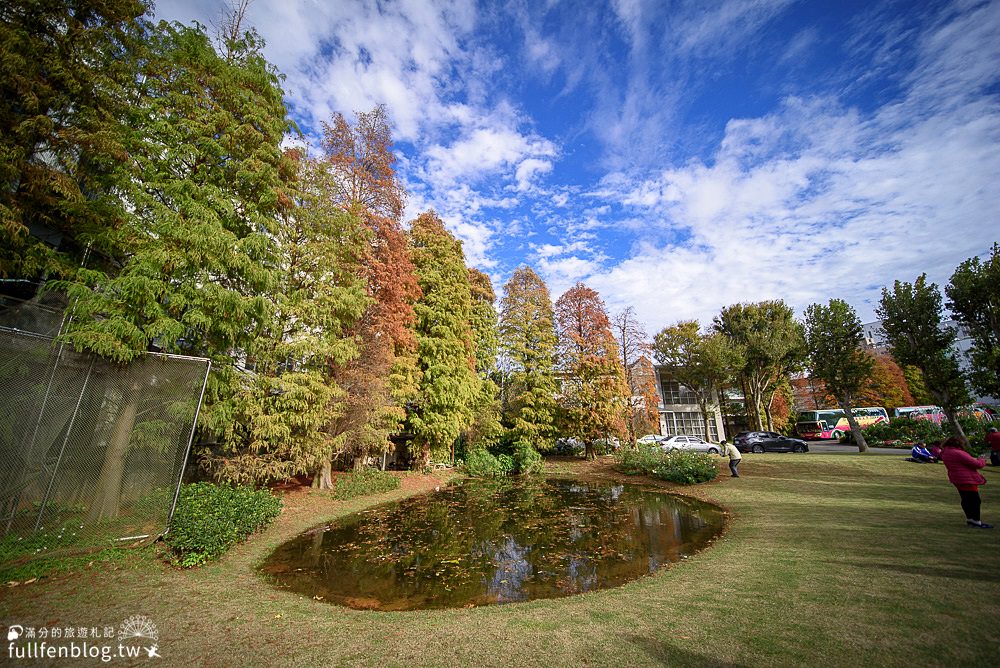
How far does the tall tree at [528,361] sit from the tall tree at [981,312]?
18319 mm

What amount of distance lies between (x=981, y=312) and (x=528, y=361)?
20445 mm

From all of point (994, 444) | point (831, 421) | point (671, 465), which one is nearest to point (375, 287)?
point (671, 465)

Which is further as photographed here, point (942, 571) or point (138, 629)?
point (942, 571)

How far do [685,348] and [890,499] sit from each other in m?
24.3

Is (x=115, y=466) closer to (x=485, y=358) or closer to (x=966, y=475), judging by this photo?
(x=966, y=475)

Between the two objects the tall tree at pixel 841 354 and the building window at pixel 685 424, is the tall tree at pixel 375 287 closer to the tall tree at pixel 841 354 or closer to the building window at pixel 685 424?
the tall tree at pixel 841 354

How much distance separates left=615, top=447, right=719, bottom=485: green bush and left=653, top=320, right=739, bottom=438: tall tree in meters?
15.4

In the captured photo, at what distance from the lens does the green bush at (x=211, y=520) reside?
6969mm

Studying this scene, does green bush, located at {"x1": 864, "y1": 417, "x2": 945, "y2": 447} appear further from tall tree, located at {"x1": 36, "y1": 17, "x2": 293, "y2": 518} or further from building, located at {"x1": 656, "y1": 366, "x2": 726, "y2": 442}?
tall tree, located at {"x1": 36, "y1": 17, "x2": 293, "y2": 518}

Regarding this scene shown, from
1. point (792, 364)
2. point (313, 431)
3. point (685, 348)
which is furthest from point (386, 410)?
point (792, 364)

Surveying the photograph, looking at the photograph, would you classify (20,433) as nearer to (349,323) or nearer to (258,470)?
(258,470)

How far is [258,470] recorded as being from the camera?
10.3 meters

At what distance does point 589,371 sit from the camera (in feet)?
73.3

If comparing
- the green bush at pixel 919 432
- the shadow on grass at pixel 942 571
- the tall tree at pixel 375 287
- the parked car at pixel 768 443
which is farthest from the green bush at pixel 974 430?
the tall tree at pixel 375 287
